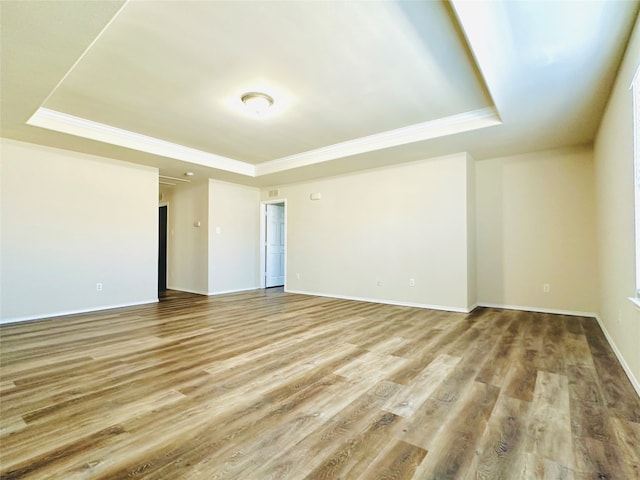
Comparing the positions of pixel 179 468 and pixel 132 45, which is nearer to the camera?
pixel 179 468

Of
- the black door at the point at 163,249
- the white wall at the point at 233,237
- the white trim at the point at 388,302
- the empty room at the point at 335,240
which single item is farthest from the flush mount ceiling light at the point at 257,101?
the black door at the point at 163,249

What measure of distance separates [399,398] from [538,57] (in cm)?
277

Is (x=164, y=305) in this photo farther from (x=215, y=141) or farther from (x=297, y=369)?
(x=297, y=369)

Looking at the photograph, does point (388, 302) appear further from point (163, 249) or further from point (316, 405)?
point (163, 249)

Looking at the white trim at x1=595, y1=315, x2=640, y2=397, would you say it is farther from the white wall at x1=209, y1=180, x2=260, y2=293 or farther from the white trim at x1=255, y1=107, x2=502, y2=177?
the white wall at x1=209, y1=180, x2=260, y2=293

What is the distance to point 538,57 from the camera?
241 cm

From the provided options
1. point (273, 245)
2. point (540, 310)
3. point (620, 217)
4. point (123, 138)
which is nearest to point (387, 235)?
point (540, 310)

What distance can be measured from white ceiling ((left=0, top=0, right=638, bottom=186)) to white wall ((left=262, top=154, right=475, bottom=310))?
74 cm

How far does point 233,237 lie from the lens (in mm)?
6828

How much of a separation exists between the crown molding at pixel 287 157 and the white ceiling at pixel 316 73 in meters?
0.02

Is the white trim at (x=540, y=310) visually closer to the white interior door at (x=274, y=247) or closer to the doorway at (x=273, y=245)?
the doorway at (x=273, y=245)

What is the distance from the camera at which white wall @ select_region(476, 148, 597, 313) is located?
14.3 ft

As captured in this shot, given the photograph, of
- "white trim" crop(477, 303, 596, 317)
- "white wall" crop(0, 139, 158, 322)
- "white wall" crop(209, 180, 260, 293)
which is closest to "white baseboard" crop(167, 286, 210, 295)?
"white wall" crop(209, 180, 260, 293)

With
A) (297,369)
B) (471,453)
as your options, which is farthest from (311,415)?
(471,453)
